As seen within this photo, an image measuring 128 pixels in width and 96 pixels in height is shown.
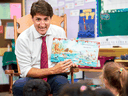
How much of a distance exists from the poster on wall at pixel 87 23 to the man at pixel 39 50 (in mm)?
911

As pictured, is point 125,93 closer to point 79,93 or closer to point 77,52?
point 77,52

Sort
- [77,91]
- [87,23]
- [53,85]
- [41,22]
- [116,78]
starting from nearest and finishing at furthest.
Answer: [77,91]
[116,78]
[53,85]
[41,22]
[87,23]

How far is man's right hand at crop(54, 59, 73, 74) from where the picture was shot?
4.58 feet

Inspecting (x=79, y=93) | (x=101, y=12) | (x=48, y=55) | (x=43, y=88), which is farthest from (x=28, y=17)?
(x=79, y=93)

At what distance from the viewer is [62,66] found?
1.41 m

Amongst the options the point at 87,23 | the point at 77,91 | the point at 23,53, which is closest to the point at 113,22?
the point at 87,23

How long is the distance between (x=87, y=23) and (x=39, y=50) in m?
1.15

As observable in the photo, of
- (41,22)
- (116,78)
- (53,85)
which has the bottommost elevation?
(53,85)

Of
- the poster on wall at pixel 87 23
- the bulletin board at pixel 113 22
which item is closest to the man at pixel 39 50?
the poster on wall at pixel 87 23

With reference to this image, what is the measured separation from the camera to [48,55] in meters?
1.56

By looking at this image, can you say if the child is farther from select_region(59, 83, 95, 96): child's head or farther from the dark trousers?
select_region(59, 83, 95, 96): child's head

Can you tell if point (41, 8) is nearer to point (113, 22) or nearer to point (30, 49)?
point (30, 49)

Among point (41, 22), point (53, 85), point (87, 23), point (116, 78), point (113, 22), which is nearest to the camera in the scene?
point (116, 78)

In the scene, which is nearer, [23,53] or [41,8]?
[41,8]
